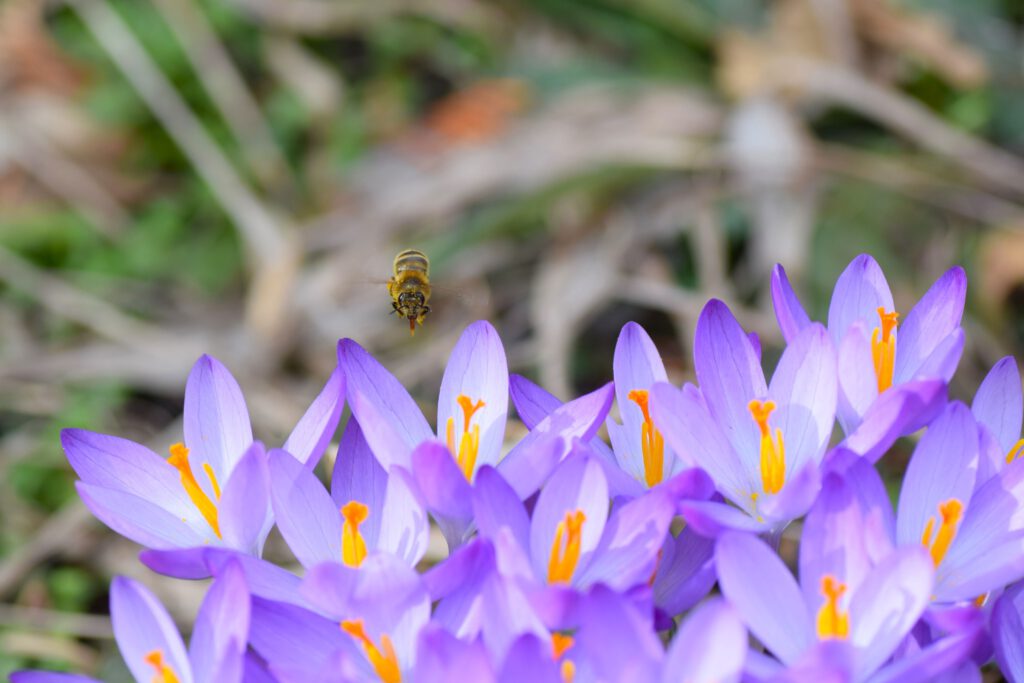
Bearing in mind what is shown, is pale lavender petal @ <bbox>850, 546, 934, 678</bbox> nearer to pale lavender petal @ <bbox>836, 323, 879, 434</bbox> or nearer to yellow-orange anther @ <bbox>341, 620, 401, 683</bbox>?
pale lavender petal @ <bbox>836, 323, 879, 434</bbox>

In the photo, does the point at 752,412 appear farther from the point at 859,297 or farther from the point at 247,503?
the point at 247,503

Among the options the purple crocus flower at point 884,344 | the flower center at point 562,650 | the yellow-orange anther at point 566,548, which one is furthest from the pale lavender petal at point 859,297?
the flower center at point 562,650

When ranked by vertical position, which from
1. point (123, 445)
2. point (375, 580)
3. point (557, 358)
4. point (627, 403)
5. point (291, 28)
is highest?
point (291, 28)

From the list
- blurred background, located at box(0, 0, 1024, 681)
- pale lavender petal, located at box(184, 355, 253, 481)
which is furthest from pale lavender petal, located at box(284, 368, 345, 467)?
blurred background, located at box(0, 0, 1024, 681)

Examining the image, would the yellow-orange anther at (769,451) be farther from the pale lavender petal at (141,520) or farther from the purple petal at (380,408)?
the pale lavender petal at (141,520)

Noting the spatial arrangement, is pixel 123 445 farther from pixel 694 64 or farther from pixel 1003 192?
pixel 694 64

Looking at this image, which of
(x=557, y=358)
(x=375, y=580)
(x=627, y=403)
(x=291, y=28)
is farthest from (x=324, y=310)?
(x=375, y=580)
